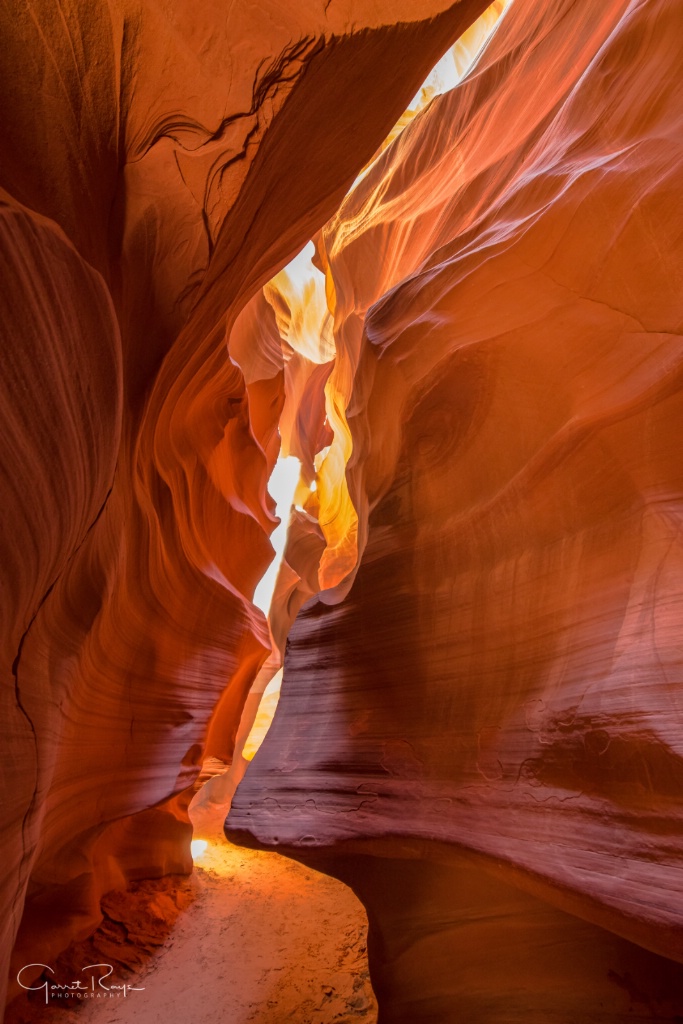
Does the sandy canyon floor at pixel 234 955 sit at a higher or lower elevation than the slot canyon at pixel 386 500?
lower

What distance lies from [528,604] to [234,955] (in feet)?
12.7

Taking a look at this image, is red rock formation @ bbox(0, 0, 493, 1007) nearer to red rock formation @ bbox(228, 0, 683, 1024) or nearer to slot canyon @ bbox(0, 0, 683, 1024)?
slot canyon @ bbox(0, 0, 683, 1024)

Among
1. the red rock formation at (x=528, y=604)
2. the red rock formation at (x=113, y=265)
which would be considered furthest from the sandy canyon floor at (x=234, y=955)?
the red rock formation at (x=528, y=604)

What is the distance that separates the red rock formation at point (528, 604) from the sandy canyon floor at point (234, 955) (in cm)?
85

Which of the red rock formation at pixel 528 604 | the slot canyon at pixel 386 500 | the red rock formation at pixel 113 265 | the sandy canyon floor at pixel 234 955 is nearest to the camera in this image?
the red rock formation at pixel 113 265

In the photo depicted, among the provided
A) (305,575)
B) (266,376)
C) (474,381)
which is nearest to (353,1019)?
(474,381)

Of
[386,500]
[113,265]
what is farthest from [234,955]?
[113,265]

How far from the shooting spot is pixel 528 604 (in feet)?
11.1

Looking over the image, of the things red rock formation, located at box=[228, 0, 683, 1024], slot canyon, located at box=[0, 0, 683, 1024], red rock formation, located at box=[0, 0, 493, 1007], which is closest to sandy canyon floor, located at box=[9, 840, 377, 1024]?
slot canyon, located at box=[0, 0, 683, 1024]

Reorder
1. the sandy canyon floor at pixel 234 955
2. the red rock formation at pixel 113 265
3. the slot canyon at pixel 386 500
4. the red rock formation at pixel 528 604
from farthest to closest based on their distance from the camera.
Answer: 1. the sandy canyon floor at pixel 234 955
2. the red rock formation at pixel 528 604
3. the slot canyon at pixel 386 500
4. the red rock formation at pixel 113 265

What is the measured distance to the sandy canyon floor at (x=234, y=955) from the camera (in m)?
4.18

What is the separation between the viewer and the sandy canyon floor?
4184mm

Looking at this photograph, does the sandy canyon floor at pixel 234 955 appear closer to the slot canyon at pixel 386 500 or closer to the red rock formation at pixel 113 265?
the slot canyon at pixel 386 500

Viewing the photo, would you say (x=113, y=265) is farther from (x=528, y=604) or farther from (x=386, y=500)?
(x=528, y=604)
